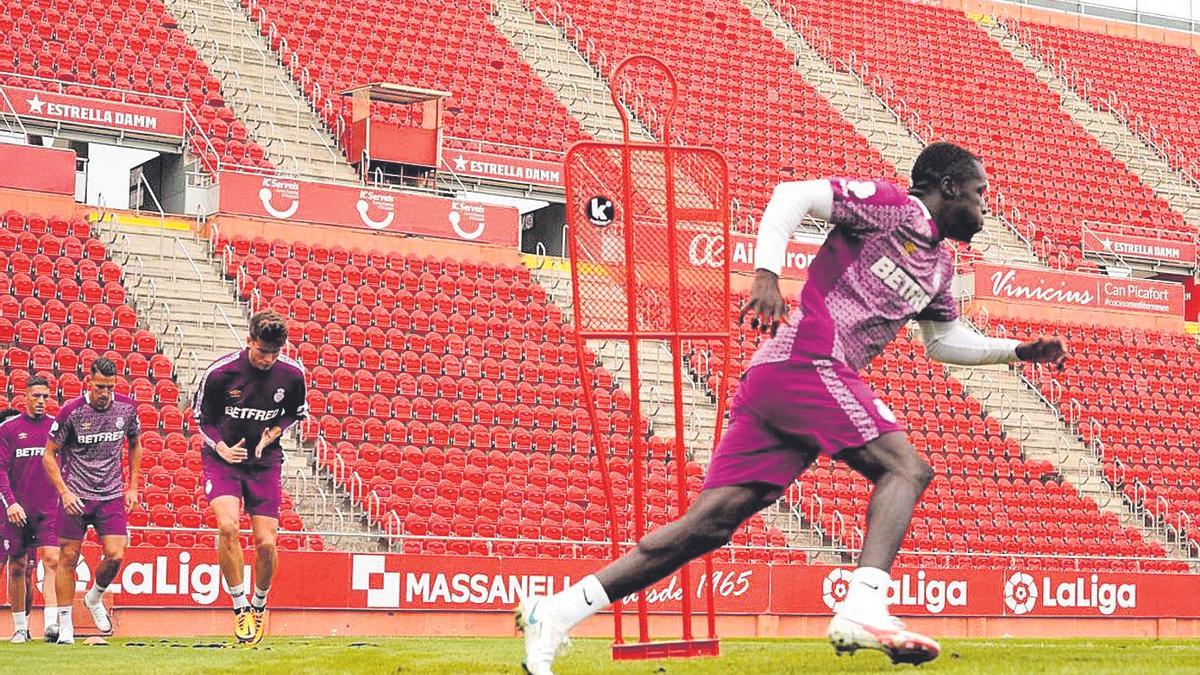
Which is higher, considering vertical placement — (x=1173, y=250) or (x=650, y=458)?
(x=1173, y=250)

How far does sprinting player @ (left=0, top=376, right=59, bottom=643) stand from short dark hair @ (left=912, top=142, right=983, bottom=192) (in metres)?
8.33

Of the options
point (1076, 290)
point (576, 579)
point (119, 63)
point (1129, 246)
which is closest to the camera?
point (576, 579)

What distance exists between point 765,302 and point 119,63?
76.7 feet

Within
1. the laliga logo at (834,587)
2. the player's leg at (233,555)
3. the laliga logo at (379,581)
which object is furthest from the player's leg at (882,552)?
the laliga logo at (834,587)

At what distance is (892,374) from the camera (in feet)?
89.6

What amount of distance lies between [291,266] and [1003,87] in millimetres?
22447

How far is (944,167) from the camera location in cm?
684

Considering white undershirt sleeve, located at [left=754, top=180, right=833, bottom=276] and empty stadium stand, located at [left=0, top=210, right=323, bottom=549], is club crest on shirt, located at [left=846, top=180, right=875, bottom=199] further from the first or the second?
empty stadium stand, located at [left=0, top=210, right=323, bottom=549]

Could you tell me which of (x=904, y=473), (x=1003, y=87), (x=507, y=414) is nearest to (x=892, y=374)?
(x=507, y=414)

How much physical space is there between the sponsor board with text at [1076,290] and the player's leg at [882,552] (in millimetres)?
24601

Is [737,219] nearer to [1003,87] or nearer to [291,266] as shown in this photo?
[291,266]

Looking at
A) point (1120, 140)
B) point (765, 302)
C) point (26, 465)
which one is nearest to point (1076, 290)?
point (1120, 140)

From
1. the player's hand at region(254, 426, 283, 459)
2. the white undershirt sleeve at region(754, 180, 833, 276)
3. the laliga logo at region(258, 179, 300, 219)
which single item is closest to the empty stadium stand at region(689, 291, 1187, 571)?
the laliga logo at region(258, 179, 300, 219)

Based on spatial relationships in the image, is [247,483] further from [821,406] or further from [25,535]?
[821,406]
